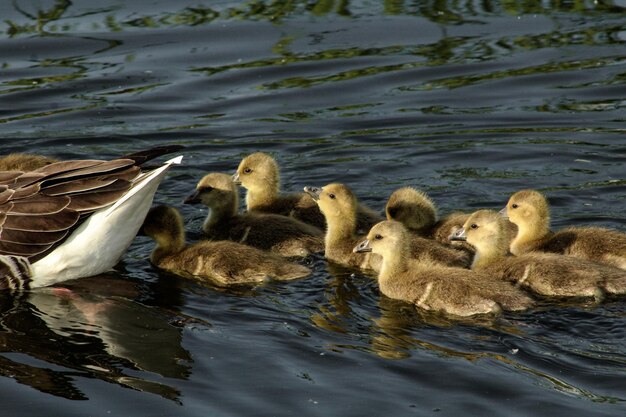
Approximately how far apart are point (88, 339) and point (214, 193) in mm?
2570

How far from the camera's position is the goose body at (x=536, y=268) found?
8.64m

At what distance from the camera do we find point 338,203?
10.1 meters

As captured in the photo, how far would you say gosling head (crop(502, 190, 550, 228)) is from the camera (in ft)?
31.9

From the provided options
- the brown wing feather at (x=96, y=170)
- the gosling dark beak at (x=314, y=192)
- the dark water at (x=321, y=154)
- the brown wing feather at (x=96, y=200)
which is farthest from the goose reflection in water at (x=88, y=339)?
the gosling dark beak at (x=314, y=192)

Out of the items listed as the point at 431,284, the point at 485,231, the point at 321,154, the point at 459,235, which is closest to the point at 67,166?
the point at 431,284

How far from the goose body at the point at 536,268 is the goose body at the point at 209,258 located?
1.29 metres

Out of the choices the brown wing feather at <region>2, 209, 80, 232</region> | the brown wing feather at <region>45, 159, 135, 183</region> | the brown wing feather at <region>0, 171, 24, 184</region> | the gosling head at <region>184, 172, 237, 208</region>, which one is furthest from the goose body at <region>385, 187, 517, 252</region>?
the brown wing feather at <region>0, 171, 24, 184</region>

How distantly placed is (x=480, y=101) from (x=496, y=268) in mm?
4478

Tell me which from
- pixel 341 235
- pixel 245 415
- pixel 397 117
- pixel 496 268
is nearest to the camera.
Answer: pixel 245 415

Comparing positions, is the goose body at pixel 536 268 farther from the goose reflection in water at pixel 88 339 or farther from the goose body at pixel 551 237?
the goose reflection in water at pixel 88 339

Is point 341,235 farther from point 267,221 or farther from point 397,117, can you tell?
point 397,117

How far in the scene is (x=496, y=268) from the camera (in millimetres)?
9234

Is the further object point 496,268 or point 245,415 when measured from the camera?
point 496,268

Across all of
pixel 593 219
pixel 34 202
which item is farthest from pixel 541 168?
pixel 34 202
